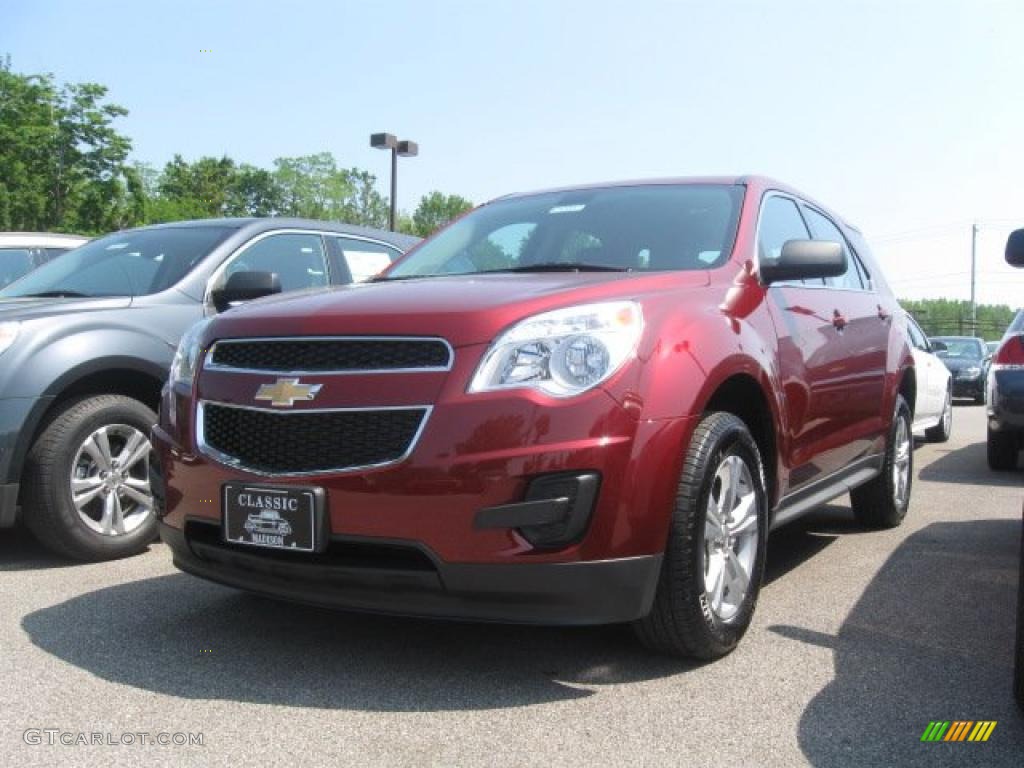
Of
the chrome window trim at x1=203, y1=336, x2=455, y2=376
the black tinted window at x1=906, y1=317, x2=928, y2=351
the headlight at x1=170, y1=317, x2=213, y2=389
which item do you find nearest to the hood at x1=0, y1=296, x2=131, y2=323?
the headlight at x1=170, y1=317, x2=213, y2=389

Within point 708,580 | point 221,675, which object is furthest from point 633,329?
point 221,675

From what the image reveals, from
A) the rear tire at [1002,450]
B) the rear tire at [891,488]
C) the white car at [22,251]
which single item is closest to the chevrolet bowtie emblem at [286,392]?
the rear tire at [891,488]

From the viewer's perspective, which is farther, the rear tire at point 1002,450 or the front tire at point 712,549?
the rear tire at point 1002,450

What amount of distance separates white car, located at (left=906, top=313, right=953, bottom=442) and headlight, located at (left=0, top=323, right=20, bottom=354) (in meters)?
7.74

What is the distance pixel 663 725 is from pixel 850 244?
3.51m

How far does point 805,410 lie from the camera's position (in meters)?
4.00

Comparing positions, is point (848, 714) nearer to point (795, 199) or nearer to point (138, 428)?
point (795, 199)

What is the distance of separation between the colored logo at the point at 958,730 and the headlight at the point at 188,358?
247 centimetres

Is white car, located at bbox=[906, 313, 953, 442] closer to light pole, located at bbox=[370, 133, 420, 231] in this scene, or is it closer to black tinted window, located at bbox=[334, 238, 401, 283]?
black tinted window, located at bbox=[334, 238, 401, 283]

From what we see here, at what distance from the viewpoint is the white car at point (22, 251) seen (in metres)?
7.74

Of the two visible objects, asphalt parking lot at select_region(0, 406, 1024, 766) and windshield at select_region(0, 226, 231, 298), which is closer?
asphalt parking lot at select_region(0, 406, 1024, 766)

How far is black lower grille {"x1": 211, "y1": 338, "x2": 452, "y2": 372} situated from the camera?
2.87 metres

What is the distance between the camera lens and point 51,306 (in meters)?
4.73

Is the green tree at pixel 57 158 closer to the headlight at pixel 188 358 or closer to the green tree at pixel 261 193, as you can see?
the headlight at pixel 188 358
